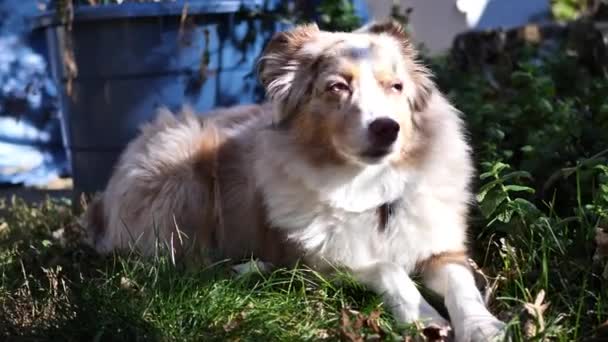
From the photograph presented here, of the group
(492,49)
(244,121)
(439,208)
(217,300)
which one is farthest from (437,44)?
(217,300)

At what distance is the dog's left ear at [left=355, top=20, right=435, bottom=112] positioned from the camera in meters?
3.32

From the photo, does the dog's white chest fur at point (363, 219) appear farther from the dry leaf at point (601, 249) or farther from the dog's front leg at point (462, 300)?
the dry leaf at point (601, 249)

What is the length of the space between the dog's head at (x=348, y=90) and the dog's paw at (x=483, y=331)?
743mm

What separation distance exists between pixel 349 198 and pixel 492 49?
177 inches

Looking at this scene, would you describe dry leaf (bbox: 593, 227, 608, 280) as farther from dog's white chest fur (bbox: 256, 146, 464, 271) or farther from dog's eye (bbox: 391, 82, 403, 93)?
dog's eye (bbox: 391, 82, 403, 93)

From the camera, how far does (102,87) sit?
4.89 meters

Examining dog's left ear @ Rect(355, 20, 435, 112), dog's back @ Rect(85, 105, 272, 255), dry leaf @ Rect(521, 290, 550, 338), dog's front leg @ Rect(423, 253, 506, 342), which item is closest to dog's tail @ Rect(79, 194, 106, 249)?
dog's back @ Rect(85, 105, 272, 255)

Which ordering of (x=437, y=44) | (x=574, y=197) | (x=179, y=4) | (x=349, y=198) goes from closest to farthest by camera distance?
(x=349, y=198) → (x=574, y=197) → (x=179, y=4) → (x=437, y=44)

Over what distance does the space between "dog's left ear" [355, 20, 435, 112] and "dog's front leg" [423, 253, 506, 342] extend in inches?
27.1

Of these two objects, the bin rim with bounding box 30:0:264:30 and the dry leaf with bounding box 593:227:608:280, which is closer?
the dry leaf with bounding box 593:227:608:280

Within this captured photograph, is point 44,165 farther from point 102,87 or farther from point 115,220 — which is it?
point 115,220

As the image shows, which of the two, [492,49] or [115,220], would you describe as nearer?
[115,220]

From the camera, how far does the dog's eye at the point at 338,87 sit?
307cm

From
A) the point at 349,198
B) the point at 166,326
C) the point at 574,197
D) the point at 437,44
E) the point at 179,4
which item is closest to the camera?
the point at 166,326
